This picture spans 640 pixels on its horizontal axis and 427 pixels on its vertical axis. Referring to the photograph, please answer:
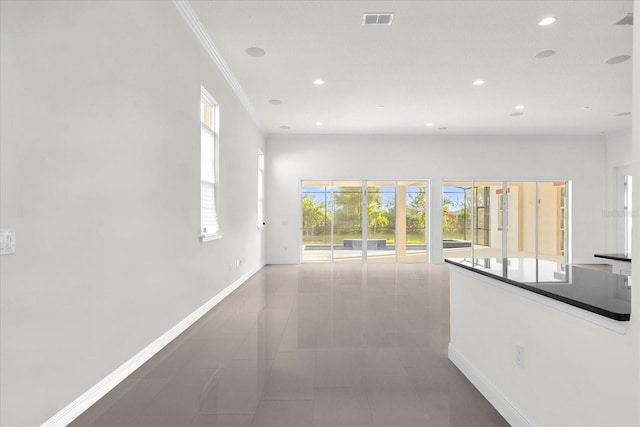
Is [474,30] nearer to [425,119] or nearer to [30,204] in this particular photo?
[425,119]

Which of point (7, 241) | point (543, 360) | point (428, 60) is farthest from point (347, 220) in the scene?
point (7, 241)

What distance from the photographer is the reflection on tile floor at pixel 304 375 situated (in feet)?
7.43

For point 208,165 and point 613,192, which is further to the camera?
point 613,192

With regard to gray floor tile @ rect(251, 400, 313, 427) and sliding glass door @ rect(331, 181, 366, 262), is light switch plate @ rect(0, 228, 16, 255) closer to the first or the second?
gray floor tile @ rect(251, 400, 313, 427)

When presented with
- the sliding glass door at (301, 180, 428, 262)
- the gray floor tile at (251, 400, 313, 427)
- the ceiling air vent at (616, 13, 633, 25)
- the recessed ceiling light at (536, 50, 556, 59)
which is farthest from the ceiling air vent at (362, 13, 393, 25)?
the sliding glass door at (301, 180, 428, 262)

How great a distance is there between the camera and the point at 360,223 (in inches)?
394

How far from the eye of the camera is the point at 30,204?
6.41 ft

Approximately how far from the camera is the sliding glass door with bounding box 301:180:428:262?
9.96 m

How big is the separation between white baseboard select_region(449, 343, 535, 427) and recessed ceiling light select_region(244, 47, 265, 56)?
168 inches

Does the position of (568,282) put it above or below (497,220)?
below

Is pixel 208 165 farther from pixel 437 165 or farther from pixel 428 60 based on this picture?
pixel 437 165

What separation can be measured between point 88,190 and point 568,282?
293cm

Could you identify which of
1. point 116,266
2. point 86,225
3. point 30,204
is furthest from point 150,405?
point 30,204

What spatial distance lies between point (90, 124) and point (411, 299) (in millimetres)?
4696
